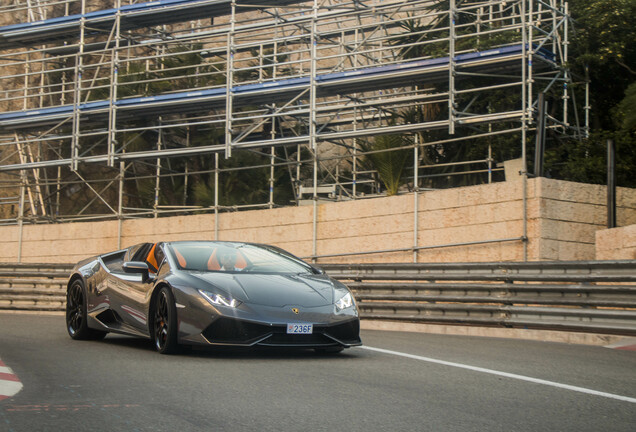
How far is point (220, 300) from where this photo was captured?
8.06 metres

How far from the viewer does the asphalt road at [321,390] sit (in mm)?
4965

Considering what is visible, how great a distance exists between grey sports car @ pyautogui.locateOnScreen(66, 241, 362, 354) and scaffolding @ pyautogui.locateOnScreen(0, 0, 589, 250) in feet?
28.8

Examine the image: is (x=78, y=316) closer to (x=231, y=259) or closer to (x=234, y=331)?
(x=231, y=259)

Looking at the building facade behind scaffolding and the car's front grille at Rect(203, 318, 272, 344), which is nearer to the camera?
the car's front grille at Rect(203, 318, 272, 344)

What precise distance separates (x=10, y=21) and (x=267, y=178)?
17.5m

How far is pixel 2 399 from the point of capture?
5.66m

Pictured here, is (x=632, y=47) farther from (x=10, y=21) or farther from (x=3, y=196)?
(x=10, y=21)

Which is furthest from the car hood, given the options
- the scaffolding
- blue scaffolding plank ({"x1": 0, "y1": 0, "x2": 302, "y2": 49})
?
blue scaffolding plank ({"x1": 0, "y1": 0, "x2": 302, "y2": 49})

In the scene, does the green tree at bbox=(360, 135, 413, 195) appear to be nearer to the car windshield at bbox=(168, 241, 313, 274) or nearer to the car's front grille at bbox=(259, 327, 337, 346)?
the car windshield at bbox=(168, 241, 313, 274)

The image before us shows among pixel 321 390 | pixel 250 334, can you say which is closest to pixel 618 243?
pixel 250 334

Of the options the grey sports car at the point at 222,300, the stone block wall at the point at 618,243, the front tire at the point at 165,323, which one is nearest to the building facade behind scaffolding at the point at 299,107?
the stone block wall at the point at 618,243

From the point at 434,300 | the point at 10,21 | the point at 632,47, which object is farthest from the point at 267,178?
the point at 10,21

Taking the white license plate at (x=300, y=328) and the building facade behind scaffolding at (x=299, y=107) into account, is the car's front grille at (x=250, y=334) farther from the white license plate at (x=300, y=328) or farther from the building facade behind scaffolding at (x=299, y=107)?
the building facade behind scaffolding at (x=299, y=107)

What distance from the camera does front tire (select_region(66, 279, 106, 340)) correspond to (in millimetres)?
10438
